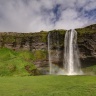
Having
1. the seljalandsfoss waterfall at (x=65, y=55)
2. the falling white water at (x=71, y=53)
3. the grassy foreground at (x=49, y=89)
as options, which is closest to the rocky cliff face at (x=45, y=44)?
the seljalandsfoss waterfall at (x=65, y=55)

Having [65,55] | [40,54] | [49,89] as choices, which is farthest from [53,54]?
[49,89]

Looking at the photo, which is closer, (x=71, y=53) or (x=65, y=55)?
(x=71, y=53)

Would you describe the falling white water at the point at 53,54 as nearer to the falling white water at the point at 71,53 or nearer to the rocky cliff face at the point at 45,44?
the rocky cliff face at the point at 45,44

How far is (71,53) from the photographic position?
93.4 metres

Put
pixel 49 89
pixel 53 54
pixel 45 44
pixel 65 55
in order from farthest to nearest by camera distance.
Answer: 1. pixel 45 44
2. pixel 53 54
3. pixel 65 55
4. pixel 49 89

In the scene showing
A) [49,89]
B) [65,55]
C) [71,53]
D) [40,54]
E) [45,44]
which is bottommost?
[49,89]

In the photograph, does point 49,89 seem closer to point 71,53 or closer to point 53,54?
point 71,53

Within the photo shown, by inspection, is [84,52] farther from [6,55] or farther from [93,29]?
[6,55]

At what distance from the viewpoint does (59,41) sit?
324ft

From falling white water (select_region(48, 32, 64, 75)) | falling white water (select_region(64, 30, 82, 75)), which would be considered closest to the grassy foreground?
falling white water (select_region(64, 30, 82, 75))

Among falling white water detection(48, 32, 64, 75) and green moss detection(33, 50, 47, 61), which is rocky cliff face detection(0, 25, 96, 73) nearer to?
green moss detection(33, 50, 47, 61)

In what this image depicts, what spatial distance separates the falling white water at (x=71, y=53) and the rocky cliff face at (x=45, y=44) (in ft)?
6.04

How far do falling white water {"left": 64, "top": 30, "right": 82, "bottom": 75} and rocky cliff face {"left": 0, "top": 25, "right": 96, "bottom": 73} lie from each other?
6.04 feet

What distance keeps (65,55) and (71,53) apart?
2726 mm
